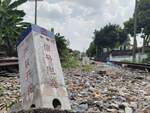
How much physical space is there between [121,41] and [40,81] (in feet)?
257

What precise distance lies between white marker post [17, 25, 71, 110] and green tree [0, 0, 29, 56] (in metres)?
14.3

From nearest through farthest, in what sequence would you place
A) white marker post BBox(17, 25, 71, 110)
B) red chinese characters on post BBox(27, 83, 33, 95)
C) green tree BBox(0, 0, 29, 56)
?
white marker post BBox(17, 25, 71, 110) → red chinese characters on post BBox(27, 83, 33, 95) → green tree BBox(0, 0, 29, 56)

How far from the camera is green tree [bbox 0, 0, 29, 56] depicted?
63.6ft

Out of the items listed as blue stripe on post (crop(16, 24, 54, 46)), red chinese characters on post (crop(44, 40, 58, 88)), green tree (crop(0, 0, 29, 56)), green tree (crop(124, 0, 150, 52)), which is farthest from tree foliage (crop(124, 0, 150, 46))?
red chinese characters on post (crop(44, 40, 58, 88))

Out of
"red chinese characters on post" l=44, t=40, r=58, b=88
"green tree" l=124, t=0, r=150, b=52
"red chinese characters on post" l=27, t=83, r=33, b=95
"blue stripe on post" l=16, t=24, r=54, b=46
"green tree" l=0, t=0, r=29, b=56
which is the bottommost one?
"red chinese characters on post" l=27, t=83, r=33, b=95

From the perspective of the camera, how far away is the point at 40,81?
480 centimetres

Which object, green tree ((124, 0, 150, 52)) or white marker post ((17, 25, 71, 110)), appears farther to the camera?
green tree ((124, 0, 150, 52))

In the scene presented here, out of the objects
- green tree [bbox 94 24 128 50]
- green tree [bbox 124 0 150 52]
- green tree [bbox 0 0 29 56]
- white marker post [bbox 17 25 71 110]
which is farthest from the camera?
green tree [bbox 94 24 128 50]

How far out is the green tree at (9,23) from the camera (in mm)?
19391

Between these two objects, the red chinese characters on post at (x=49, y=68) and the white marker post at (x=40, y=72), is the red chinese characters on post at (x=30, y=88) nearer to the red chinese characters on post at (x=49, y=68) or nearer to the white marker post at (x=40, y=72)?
the white marker post at (x=40, y=72)

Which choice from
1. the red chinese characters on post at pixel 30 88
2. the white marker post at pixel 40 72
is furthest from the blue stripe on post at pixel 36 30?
the red chinese characters on post at pixel 30 88

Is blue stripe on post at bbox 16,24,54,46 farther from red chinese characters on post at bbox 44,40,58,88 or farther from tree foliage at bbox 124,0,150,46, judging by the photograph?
tree foliage at bbox 124,0,150,46

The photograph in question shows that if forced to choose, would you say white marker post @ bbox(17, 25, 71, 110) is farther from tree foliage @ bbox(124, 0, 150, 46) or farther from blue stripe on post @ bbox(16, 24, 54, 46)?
tree foliage @ bbox(124, 0, 150, 46)

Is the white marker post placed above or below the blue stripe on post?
below
